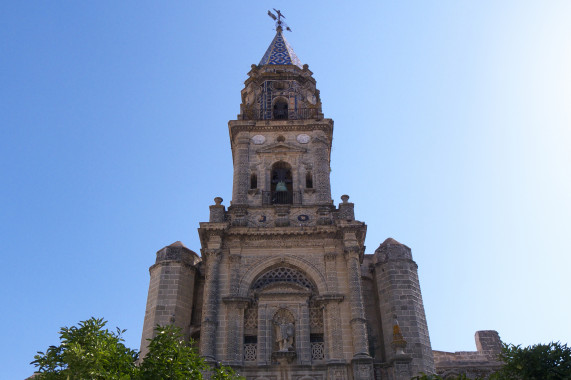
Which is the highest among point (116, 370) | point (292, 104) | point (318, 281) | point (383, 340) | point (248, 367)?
point (292, 104)

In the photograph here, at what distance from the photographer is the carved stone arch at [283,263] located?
23906 millimetres

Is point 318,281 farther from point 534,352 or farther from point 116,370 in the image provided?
point 116,370

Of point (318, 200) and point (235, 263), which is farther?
point (318, 200)

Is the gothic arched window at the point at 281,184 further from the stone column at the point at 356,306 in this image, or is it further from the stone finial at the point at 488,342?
the stone finial at the point at 488,342

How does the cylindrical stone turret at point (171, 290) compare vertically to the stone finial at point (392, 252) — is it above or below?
below

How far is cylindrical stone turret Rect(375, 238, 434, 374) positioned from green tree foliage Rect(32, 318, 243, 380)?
1027cm

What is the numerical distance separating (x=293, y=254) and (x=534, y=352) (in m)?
11.1

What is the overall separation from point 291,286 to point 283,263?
132 cm

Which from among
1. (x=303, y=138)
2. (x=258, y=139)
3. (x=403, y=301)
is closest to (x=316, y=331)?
(x=403, y=301)

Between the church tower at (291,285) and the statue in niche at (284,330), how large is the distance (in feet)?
0.14

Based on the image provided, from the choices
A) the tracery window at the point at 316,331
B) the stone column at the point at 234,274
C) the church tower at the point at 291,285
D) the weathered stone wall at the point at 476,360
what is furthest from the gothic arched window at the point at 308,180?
the weathered stone wall at the point at 476,360

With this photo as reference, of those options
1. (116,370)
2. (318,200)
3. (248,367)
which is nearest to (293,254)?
(318,200)

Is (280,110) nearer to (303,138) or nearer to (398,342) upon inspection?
(303,138)

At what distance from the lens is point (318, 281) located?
24.1 m
